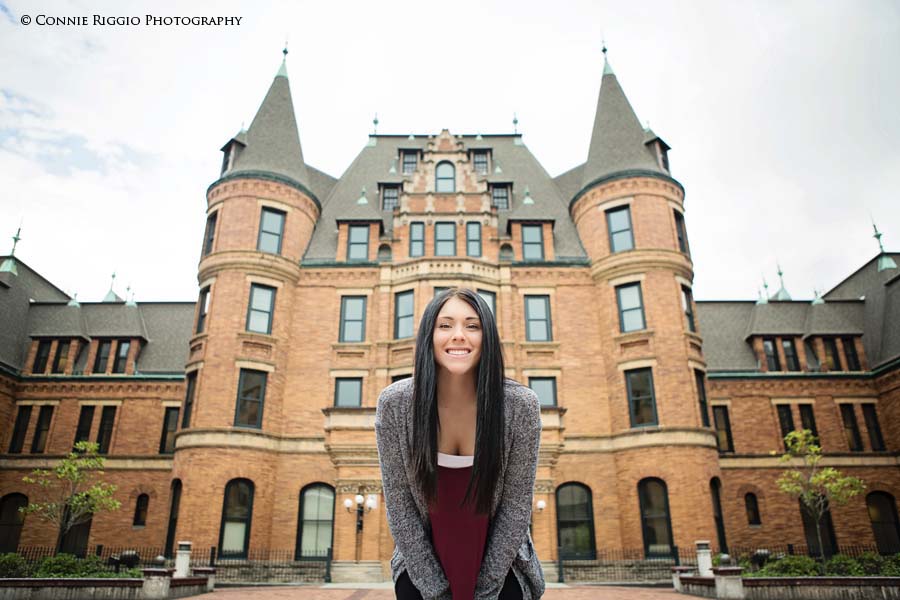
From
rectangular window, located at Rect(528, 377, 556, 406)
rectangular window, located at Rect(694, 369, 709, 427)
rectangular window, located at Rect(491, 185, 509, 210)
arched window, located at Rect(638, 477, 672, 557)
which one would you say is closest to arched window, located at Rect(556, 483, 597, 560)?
arched window, located at Rect(638, 477, 672, 557)

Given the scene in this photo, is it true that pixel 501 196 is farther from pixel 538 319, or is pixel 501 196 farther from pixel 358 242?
pixel 358 242

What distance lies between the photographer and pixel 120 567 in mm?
17891

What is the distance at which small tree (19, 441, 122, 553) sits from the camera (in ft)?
74.7

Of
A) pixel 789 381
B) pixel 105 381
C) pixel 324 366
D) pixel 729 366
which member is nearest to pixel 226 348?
pixel 324 366

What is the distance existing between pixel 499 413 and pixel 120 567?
20.6 m

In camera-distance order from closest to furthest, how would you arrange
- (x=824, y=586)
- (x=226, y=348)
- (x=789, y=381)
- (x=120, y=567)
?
(x=824, y=586), (x=120, y=567), (x=226, y=348), (x=789, y=381)

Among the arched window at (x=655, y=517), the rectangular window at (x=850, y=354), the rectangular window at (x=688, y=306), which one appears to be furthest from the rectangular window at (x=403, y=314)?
the rectangular window at (x=850, y=354)

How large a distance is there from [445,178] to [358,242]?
5.37 meters

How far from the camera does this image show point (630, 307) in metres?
24.3

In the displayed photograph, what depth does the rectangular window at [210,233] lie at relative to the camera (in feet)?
84.2

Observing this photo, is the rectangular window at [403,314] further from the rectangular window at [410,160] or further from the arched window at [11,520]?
the arched window at [11,520]

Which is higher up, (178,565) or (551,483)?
(551,483)

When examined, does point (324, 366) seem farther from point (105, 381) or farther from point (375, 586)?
point (105, 381)

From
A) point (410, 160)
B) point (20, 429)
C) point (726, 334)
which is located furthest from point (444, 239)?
point (20, 429)
